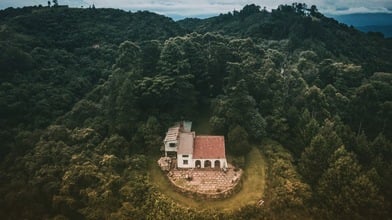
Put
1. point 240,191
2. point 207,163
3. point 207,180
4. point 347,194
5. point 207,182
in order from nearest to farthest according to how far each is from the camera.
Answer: point 347,194 → point 240,191 → point 207,182 → point 207,180 → point 207,163

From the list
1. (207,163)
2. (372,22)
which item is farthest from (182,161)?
(372,22)

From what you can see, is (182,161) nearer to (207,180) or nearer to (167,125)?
(207,180)

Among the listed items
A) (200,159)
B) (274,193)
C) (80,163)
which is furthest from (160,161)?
(274,193)

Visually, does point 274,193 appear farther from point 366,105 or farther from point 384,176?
point 366,105

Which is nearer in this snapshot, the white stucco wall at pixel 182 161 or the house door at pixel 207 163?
the white stucco wall at pixel 182 161

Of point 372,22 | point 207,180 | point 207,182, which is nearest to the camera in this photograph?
point 207,182

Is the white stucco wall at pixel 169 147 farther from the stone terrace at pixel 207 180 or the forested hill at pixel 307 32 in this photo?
the forested hill at pixel 307 32

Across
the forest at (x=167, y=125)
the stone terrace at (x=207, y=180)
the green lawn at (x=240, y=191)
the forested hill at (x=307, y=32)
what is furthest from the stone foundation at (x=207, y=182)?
the forested hill at (x=307, y=32)
